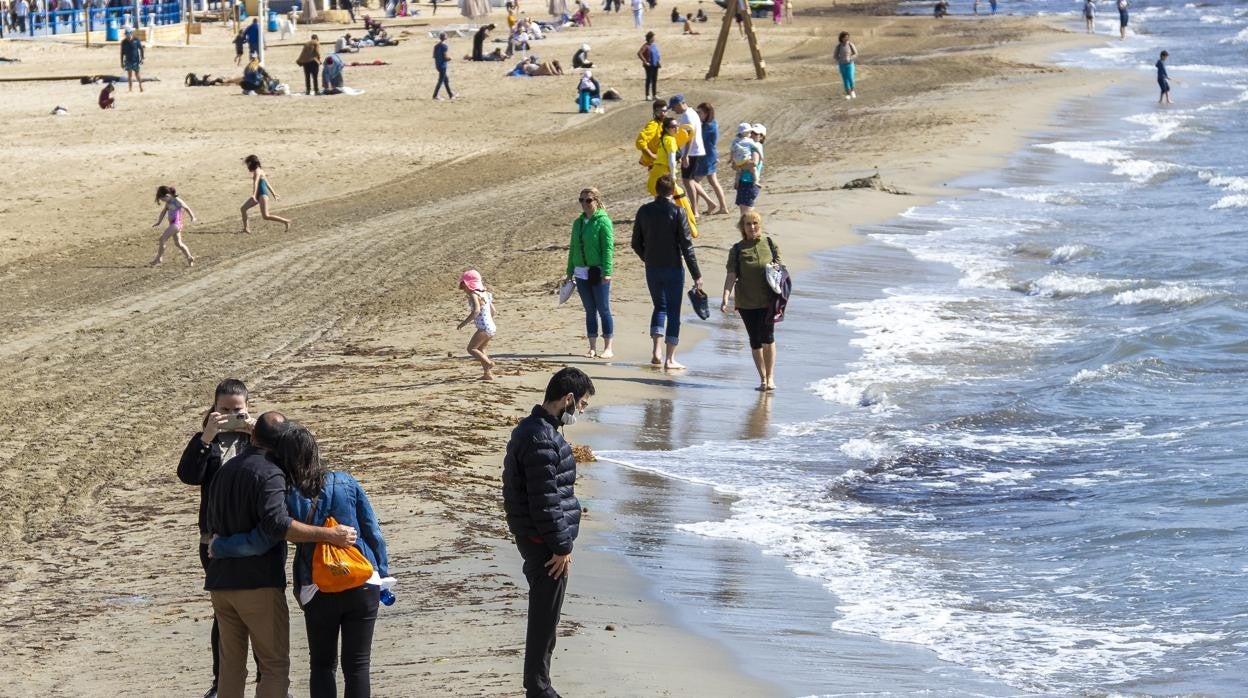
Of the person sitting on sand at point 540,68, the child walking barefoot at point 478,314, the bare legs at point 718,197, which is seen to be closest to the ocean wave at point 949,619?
the child walking barefoot at point 478,314

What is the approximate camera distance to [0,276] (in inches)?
725

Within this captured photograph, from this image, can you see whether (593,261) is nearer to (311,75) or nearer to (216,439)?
(216,439)

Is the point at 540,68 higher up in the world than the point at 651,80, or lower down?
higher up

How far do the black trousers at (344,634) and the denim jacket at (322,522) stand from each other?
4.4 inches

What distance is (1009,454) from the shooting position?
12.0 metres

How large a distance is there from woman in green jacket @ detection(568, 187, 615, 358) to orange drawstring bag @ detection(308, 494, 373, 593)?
6.76 meters

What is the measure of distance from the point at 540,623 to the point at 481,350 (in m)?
6.46

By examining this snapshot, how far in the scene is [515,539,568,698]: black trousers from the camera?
20.7 ft

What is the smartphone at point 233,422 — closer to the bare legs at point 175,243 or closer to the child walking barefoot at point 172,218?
the child walking barefoot at point 172,218

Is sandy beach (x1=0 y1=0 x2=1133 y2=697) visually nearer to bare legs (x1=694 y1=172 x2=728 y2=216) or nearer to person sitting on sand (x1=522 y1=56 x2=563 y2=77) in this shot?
Answer: bare legs (x1=694 y1=172 x2=728 y2=216)

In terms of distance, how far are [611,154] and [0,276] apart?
12.7 m

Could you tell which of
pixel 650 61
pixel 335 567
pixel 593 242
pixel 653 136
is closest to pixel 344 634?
pixel 335 567

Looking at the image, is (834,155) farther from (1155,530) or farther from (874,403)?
(1155,530)

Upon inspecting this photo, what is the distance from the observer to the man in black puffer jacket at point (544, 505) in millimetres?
6168
